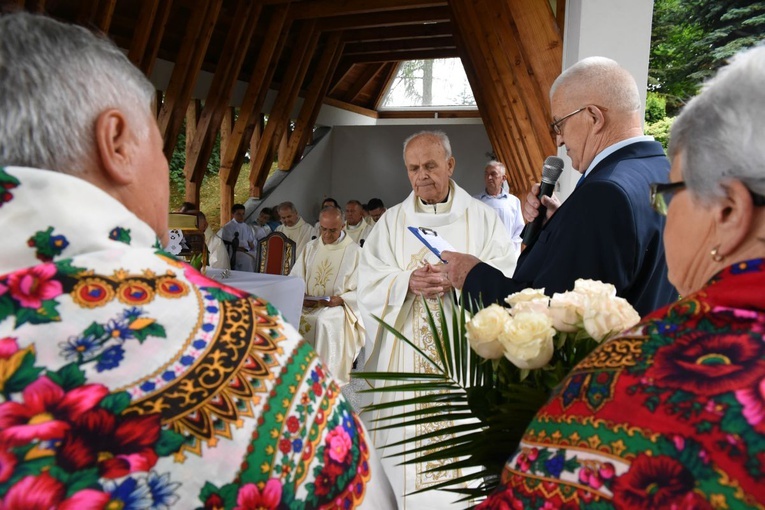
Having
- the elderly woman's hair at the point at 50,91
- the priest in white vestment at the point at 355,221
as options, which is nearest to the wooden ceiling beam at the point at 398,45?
the priest in white vestment at the point at 355,221

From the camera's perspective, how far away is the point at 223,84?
34.4 ft

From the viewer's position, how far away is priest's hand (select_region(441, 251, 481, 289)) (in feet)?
7.27

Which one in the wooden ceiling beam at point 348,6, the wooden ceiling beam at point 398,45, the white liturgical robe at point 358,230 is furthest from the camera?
the wooden ceiling beam at point 398,45

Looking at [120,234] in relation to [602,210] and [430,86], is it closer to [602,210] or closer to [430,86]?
[602,210]

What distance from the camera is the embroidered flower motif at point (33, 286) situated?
720 mm

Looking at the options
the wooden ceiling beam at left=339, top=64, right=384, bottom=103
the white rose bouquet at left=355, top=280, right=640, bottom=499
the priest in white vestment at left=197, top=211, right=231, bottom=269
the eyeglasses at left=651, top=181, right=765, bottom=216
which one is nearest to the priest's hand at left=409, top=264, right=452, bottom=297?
the white rose bouquet at left=355, top=280, right=640, bottom=499

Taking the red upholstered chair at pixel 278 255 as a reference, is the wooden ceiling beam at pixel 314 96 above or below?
above

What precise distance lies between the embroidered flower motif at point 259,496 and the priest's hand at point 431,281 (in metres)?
2.08

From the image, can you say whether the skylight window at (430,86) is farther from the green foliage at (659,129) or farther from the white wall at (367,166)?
the green foliage at (659,129)

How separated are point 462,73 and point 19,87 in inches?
722

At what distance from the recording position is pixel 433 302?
312 centimetres

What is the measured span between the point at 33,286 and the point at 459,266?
65.2 inches

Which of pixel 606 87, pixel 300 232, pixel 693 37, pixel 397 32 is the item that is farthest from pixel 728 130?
pixel 397 32

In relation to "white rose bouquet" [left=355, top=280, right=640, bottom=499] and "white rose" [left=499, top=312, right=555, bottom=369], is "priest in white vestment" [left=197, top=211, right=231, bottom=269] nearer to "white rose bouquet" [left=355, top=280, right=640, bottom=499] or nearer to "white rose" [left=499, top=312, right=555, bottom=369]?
"white rose bouquet" [left=355, top=280, right=640, bottom=499]
